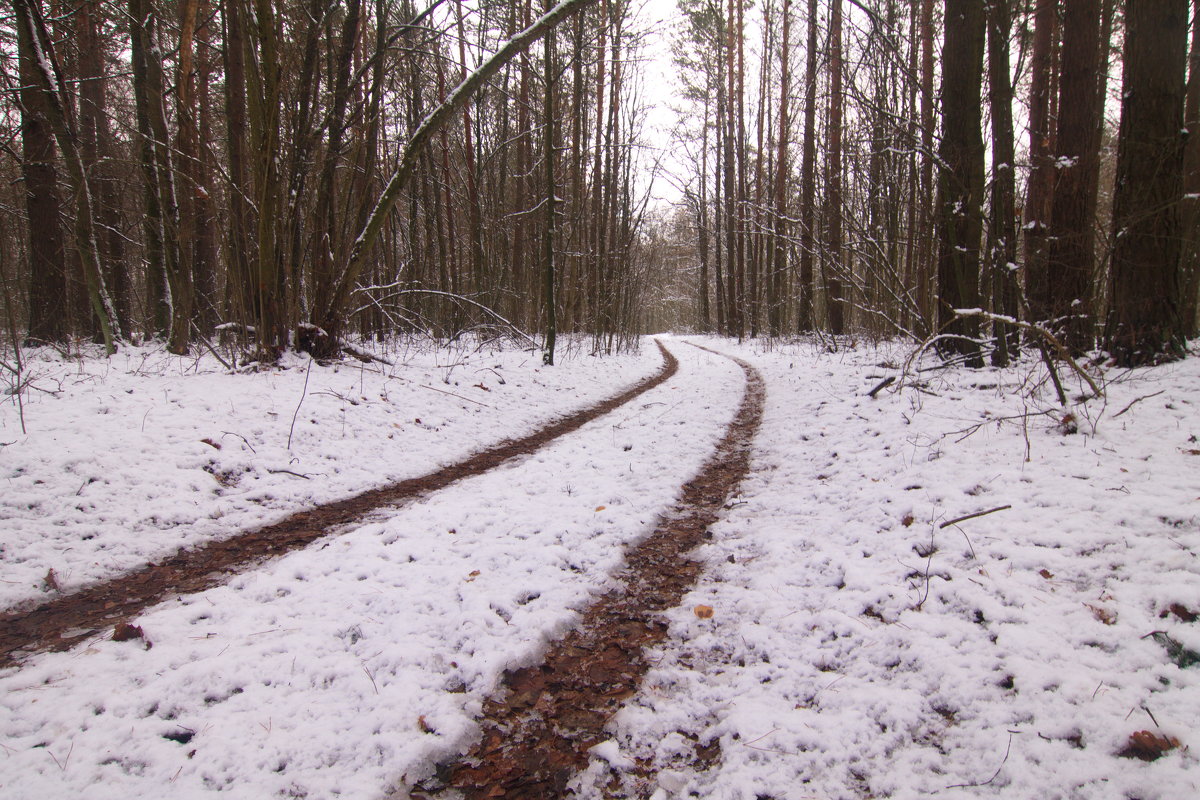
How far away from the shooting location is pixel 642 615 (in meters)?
2.52

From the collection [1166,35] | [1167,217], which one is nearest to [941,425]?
[1167,217]

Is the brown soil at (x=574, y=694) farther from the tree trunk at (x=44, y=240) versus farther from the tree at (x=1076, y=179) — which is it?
the tree trunk at (x=44, y=240)

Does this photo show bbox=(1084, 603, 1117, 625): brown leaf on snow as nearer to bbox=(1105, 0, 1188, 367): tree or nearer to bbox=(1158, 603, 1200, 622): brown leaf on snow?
bbox=(1158, 603, 1200, 622): brown leaf on snow

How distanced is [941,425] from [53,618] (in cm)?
596

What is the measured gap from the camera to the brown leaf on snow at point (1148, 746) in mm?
1453

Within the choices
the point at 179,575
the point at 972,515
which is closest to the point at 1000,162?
the point at 972,515

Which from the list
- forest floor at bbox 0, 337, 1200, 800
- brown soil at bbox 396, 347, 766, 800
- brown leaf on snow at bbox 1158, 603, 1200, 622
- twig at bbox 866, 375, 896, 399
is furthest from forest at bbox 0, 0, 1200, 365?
brown soil at bbox 396, 347, 766, 800

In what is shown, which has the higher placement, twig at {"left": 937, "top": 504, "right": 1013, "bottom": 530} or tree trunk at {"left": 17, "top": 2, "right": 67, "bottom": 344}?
tree trunk at {"left": 17, "top": 2, "right": 67, "bottom": 344}

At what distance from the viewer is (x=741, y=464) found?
4.93 meters

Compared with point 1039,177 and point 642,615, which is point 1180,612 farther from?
point 1039,177

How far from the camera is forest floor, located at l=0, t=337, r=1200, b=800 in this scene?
161 cm

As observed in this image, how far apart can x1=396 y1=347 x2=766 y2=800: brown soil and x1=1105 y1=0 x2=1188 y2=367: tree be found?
5404mm

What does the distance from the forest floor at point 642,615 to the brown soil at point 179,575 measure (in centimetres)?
8

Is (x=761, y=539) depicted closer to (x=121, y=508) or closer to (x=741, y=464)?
(x=741, y=464)
